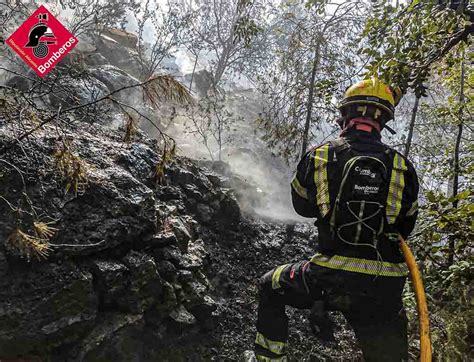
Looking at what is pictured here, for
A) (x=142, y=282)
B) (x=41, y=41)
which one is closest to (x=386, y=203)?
(x=142, y=282)

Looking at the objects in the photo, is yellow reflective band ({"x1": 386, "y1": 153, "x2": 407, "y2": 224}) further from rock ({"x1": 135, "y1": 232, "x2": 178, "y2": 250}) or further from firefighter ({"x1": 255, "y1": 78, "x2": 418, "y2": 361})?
rock ({"x1": 135, "y1": 232, "x2": 178, "y2": 250})

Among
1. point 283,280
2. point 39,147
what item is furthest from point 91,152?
point 283,280

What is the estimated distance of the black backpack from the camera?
8.48 ft

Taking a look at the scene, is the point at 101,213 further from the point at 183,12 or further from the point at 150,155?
the point at 183,12

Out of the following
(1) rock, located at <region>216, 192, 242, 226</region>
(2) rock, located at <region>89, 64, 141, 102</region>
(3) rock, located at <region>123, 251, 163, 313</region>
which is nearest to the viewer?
(3) rock, located at <region>123, 251, 163, 313</region>

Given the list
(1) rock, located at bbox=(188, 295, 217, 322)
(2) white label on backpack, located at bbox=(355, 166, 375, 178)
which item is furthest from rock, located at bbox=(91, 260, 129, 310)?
(2) white label on backpack, located at bbox=(355, 166, 375, 178)

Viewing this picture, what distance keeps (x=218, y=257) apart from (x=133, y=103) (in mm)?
7764

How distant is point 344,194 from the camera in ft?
8.63

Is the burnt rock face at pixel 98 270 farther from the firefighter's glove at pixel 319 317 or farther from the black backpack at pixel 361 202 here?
the black backpack at pixel 361 202

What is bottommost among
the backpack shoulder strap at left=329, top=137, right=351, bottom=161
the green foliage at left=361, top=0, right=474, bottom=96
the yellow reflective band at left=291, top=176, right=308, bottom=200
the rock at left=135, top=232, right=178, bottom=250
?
the rock at left=135, top=232, right=178, bottom=250

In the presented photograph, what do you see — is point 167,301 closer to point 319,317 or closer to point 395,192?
point 319,317

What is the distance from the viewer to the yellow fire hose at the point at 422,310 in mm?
2348

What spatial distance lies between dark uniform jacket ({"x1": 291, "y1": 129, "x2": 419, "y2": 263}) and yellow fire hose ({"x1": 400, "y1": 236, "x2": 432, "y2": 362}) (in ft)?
0.43

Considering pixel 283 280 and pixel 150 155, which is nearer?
pixel 283 280
